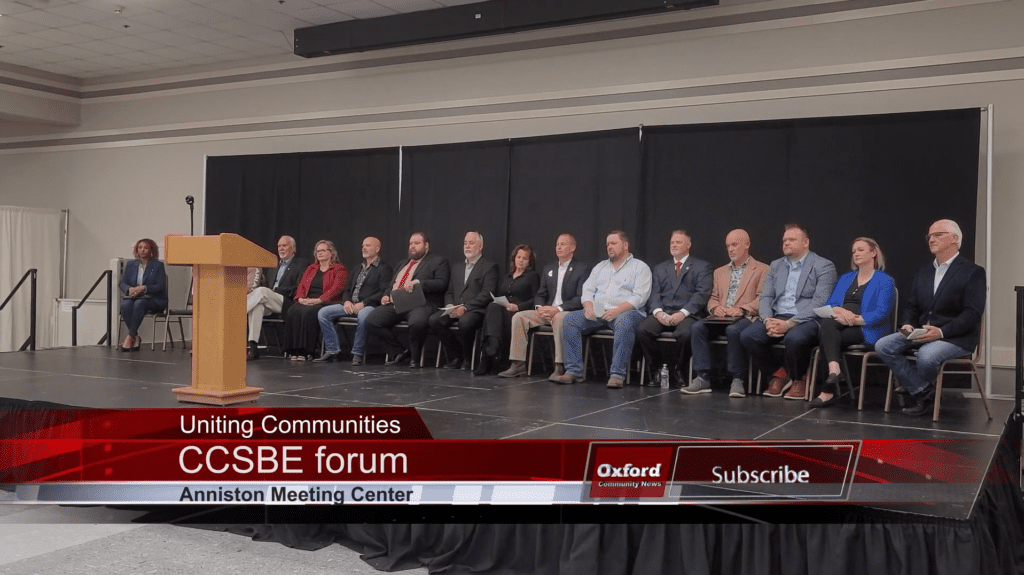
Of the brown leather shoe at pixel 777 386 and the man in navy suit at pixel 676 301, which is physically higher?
the man in navy suit at pixel 676 301

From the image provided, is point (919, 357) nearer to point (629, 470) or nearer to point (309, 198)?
point (629, 470)

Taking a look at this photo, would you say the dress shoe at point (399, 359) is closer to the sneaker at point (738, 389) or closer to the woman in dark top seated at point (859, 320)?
the sneaker at point (738, 389)

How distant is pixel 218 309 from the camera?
4148mm

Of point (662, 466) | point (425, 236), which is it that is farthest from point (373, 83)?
point (662, 466)

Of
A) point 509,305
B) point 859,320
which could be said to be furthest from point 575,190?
point 859,320

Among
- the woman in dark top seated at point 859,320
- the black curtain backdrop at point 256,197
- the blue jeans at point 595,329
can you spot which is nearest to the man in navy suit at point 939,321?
the woman in dark top seated at point 859,320

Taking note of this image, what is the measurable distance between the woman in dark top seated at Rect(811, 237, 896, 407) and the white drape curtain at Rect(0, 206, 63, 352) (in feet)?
28.5

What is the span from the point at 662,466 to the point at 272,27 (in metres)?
6.12

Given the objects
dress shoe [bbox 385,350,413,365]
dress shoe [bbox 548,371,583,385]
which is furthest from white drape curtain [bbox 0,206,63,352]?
dress shoe [bbox 548,371,583,385]

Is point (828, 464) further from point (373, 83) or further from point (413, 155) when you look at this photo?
point (373, 83)

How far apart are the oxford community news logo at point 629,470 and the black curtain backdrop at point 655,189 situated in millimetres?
3039

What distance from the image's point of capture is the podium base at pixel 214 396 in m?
4.20

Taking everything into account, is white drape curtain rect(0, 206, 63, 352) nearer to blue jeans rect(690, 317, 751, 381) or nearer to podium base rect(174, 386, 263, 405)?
podium base rect(174, 386, 263, 405)

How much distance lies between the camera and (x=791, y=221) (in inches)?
229
